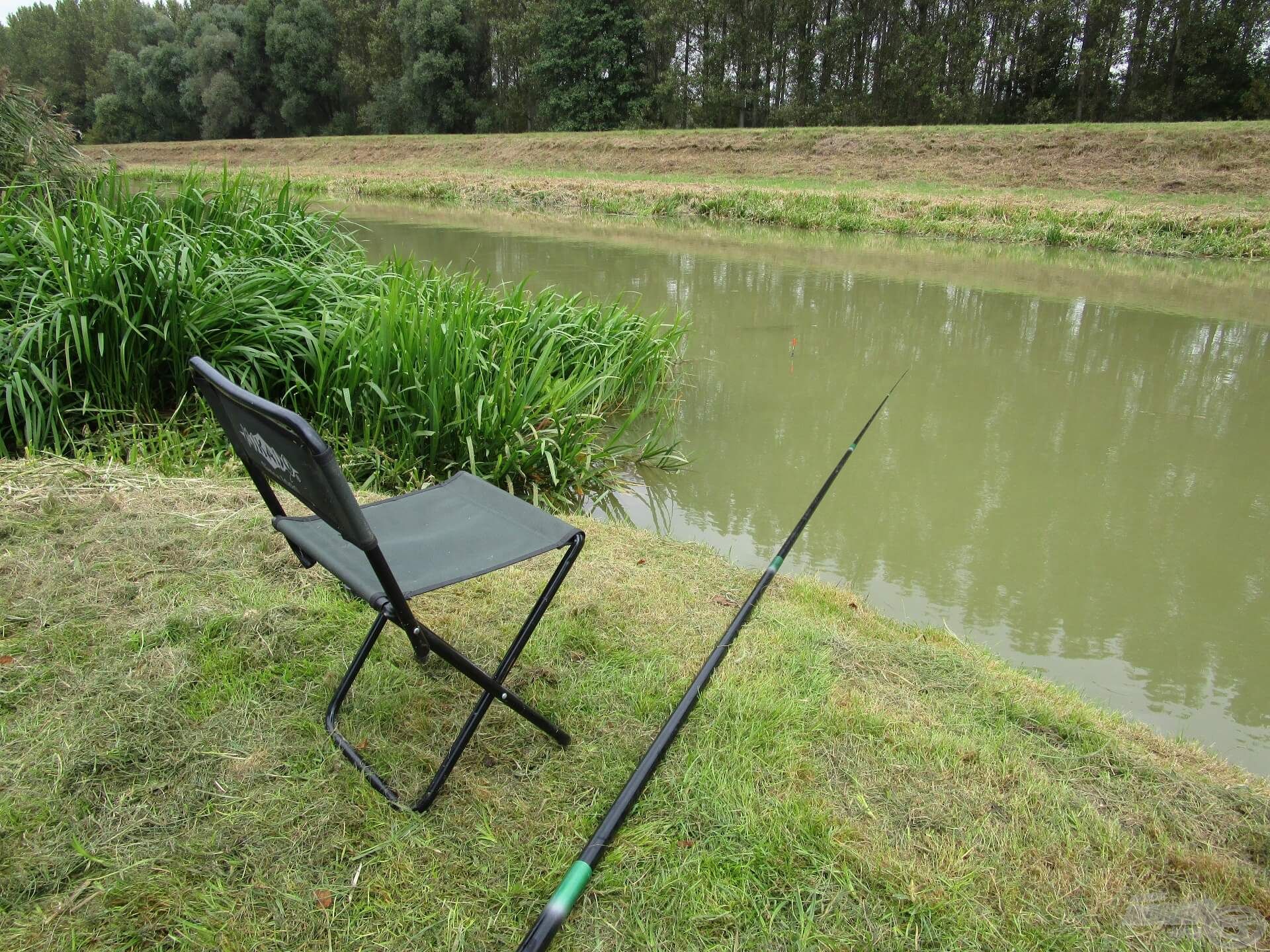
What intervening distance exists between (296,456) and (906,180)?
18.6 metres

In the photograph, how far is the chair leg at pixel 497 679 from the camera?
150cm

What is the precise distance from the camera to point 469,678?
5.32 ft

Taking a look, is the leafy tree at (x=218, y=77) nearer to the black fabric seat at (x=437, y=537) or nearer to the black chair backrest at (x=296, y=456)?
the black fabric seat at (x=437, y=537)

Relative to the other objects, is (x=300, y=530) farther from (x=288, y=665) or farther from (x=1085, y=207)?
(x=1085, y=207)

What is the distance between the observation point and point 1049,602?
292 centimetres

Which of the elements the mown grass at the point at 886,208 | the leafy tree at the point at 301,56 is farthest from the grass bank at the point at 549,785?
the leafy tree at the point at 301,56

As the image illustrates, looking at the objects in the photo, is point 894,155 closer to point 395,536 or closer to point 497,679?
point 395,536

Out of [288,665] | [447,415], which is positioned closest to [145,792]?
[288,665]

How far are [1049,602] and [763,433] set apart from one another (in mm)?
1892

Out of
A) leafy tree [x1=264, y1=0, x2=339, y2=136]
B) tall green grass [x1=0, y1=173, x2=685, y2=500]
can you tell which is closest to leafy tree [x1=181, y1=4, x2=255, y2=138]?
leafy tree [x1=264, y1=0, x2=339, y2=136]

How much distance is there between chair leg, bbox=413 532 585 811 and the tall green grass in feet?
5.89

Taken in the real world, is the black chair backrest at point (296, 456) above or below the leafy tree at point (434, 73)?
below

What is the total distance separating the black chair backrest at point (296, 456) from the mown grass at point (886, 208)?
30.1ft

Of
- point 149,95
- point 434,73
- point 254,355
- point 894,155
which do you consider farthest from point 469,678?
point 149,95
